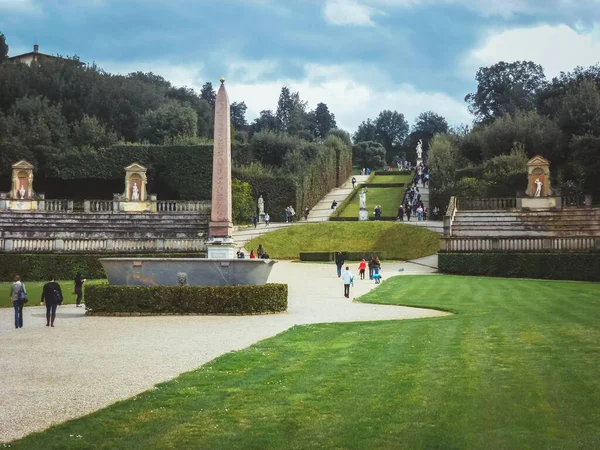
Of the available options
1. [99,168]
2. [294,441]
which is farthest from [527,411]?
[99,168]

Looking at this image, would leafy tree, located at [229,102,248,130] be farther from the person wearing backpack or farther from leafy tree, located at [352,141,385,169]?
the person wearing backpack

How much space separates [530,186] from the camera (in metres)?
55.0

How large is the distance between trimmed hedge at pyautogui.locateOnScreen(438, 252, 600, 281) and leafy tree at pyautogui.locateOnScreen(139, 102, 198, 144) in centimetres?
4433

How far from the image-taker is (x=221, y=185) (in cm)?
3108

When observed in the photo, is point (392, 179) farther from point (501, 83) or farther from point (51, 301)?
point (51, 301)

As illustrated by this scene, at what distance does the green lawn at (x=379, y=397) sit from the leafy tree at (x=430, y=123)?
123m

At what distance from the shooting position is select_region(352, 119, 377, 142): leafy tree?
149988mm

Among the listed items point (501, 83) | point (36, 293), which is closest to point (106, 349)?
point (36, 293)

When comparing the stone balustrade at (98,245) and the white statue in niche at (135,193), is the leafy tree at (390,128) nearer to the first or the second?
the white statue in niche at (135,193)

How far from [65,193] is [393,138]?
9318cm

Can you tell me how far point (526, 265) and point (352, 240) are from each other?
16.9m

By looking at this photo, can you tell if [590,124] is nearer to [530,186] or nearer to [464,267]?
[530,186]

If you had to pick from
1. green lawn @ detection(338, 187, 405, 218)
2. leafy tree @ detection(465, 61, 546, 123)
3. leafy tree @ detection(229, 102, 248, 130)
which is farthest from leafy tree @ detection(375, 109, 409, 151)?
green lawn @ detection(338, 187, 405, 218)

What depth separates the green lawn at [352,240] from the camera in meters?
51.3
